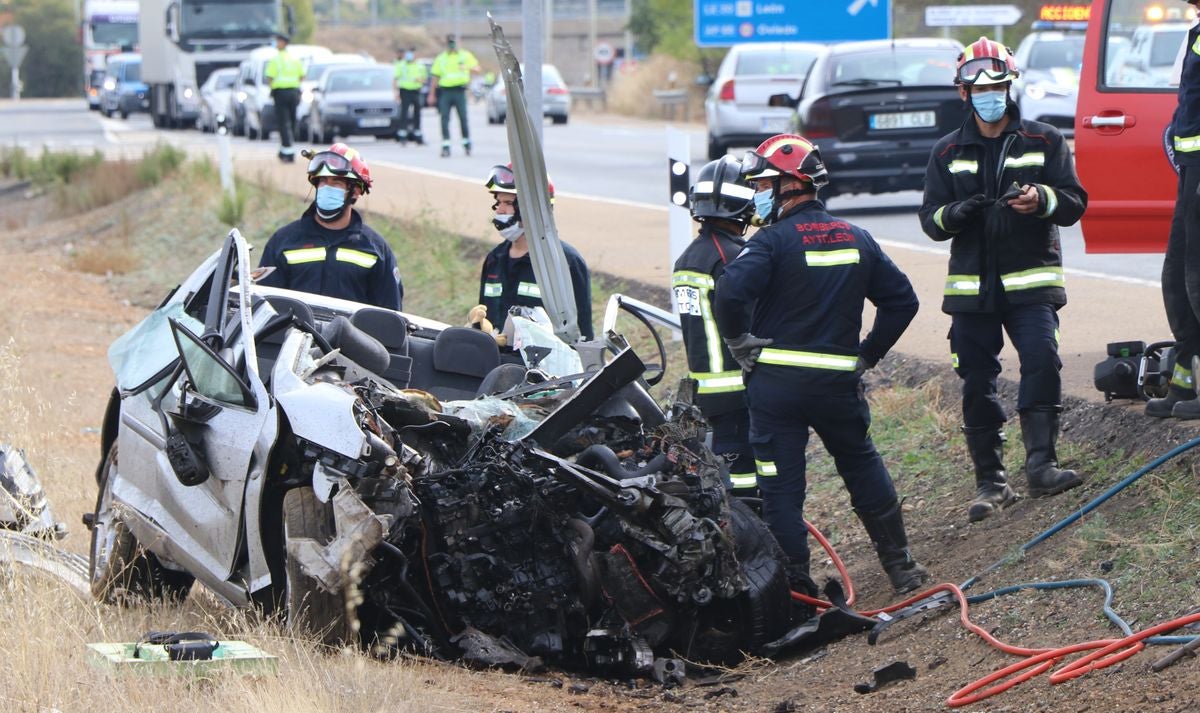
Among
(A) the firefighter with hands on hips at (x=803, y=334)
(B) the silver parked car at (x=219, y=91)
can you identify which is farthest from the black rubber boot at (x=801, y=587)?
(B) the silver parked car at (x=219, y=91)

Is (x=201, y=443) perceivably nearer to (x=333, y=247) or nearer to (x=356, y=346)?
(x=356, y=346)

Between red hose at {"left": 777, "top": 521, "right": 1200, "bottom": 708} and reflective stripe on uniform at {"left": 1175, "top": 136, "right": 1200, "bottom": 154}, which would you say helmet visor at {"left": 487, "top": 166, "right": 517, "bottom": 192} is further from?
red hose at {"left": 777, "top": 521, "right": 1200, "bottom": 708}

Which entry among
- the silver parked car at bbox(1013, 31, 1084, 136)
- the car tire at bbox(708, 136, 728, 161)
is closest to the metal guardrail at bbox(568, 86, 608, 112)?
the silver parked car at bbox(1013, 31, 1084, 136)

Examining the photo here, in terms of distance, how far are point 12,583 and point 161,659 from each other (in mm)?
1077

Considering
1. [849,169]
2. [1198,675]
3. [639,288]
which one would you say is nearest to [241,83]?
[849,169]

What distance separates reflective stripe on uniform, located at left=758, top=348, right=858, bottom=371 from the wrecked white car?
57 centimetres

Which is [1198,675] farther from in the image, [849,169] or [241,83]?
[241,83]

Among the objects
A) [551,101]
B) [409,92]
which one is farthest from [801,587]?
[551,101]

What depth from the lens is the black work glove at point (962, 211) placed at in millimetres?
6617

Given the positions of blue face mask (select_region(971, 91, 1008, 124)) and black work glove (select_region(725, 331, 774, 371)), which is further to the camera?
blue face mask (select_region(971, 91, 1008, 124))

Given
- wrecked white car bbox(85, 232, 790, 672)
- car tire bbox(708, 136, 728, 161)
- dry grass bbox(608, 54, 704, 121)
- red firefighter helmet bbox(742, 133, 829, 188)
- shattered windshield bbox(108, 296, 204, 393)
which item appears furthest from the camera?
dry grass bbox(608, 54, 704, 121)

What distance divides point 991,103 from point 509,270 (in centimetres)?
269

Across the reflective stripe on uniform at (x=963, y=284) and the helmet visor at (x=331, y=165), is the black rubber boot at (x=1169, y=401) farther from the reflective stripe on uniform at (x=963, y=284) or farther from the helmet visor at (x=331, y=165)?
the helmet visor at (x=331, y=165)

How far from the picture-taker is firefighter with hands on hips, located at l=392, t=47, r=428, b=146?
94.8 feet
